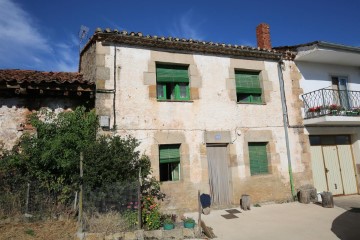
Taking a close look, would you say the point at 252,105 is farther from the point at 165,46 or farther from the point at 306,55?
the point at 165,46

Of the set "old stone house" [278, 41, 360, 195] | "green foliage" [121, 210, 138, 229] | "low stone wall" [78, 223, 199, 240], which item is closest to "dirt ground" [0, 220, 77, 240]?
"low stone wall" [78, 223, 199, 240]

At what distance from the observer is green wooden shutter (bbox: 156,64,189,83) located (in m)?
8.93

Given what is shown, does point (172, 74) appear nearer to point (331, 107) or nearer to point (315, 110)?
point (315, 110)

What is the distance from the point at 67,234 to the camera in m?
5.80

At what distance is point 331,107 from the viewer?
33.2 ft

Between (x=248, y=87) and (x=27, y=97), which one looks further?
(x=248, y=87)

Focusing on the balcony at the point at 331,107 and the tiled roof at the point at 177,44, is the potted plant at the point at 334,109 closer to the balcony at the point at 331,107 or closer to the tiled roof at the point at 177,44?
the balcony at the point at 331,107

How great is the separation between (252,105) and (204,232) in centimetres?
510

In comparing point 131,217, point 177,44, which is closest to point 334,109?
point 177,44

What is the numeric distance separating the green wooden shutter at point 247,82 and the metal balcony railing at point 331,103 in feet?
6.85

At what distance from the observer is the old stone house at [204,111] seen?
26.9ft

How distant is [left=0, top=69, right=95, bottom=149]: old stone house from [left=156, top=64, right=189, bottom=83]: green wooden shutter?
2.21m

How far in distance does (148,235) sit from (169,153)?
297 centimetres

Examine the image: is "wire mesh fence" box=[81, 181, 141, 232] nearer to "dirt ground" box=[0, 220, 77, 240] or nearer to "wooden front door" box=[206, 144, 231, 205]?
"dirt ground" box=[0, 220, 77, 240]
